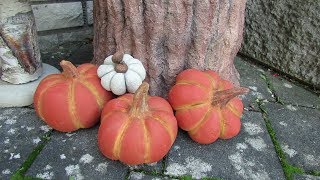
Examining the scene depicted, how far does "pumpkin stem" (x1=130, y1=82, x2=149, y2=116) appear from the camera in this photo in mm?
1563

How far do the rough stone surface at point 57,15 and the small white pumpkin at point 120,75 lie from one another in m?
1.15

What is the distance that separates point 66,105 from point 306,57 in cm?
176

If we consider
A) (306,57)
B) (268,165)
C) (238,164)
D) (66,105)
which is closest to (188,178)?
(238,164)

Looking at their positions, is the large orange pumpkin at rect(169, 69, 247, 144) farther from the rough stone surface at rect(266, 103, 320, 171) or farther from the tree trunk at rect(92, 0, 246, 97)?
the rough stone surface at rect(266, 103, 320, 171)

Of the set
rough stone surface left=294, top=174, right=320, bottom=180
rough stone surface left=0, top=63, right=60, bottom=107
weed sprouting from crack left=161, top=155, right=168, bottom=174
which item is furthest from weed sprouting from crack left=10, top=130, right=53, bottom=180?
rough stone surface left=294, top=174, right=320, bottom=180

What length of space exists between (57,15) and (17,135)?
129cm

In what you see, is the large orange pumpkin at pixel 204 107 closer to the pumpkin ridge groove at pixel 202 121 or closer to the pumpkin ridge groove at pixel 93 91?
the pumpkin ridge groove at pixel 202 121

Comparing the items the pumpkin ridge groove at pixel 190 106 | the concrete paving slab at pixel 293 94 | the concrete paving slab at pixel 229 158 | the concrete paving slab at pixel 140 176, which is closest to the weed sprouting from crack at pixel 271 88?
the concrete paving slab at pixel 293 94

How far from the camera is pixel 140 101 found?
1.59m

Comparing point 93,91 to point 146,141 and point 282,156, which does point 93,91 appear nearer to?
point 146,141

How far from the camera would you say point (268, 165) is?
1.79 metres

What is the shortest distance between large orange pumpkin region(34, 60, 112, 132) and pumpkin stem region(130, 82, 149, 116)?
299mm

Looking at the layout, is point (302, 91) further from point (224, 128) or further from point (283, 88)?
point (224, 128)

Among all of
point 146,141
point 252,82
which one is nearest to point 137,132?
point 146,141
